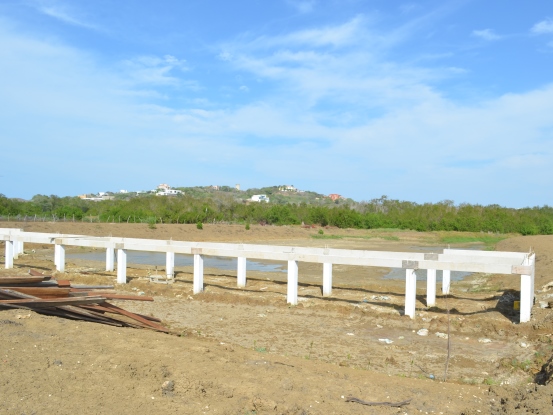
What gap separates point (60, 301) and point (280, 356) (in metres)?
3.75

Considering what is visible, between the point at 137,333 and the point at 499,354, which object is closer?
the point at 137,333

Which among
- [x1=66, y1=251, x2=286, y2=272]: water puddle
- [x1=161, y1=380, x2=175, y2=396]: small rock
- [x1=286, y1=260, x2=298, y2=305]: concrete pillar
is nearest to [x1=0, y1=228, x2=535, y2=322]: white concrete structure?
[x1=286, y1=260, x2=298, y2=305]: concrete pillar

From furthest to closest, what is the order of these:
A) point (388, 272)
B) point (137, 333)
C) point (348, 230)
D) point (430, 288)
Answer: point (348, 230)
point (388, 272)
point (430, 288)
point (137, 333)

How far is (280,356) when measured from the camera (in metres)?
A: 8.29

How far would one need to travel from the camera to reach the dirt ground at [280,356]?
5461 mm

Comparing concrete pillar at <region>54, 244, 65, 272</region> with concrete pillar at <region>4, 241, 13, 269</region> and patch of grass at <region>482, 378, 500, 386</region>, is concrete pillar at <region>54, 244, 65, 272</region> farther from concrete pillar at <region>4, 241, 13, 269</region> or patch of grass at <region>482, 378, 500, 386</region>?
patch of grass at <region>482, 378, 500, 386</region>

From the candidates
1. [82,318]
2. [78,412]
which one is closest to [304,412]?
[78,412]

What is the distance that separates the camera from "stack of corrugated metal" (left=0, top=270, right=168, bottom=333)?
8.28 meters

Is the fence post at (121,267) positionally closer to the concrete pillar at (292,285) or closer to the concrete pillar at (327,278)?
the concrete pillar at (292,285)

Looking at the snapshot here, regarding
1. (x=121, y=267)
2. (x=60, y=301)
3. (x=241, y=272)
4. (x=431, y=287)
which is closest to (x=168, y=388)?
(x=60, y=301)

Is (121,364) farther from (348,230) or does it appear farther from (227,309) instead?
(348,230)

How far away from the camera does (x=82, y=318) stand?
A: 8.67 m

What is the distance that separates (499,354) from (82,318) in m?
7.90

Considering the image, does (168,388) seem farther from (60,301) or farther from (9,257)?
(9,257)
